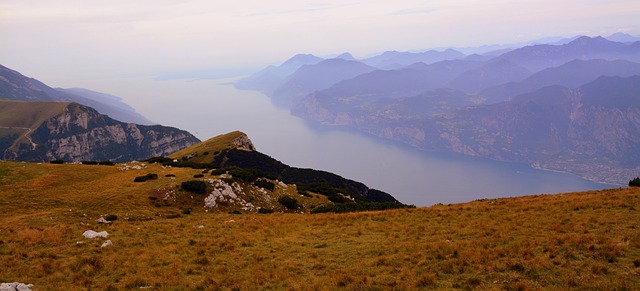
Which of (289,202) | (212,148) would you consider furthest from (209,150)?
(289,202)

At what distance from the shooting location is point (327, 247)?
21484mm

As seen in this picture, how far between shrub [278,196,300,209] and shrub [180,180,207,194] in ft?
32.0

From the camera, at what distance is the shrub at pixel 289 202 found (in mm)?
44619

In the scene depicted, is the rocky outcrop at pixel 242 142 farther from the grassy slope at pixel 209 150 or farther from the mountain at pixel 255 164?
the grassy slope at pixel 209 150

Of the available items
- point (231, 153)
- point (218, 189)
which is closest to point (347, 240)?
point (218, 189)

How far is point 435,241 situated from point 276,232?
10.9 meters

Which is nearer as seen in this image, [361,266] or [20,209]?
[361,266]

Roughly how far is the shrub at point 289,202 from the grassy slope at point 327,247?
40.8ft

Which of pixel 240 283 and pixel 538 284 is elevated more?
pixel 538 284

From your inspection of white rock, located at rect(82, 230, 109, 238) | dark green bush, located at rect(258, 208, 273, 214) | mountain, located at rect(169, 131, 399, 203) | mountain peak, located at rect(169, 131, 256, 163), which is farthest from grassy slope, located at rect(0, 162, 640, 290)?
mountain peak, located at rect(169, 131, 256, 163)

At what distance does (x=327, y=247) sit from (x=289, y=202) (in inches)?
946

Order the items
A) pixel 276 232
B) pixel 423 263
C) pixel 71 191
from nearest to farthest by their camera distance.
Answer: pixel 423 263 → pixel 276 232 → pixel 71 191

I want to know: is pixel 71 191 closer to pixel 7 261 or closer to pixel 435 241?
pixel 7 261

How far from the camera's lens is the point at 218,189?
41.1 m
